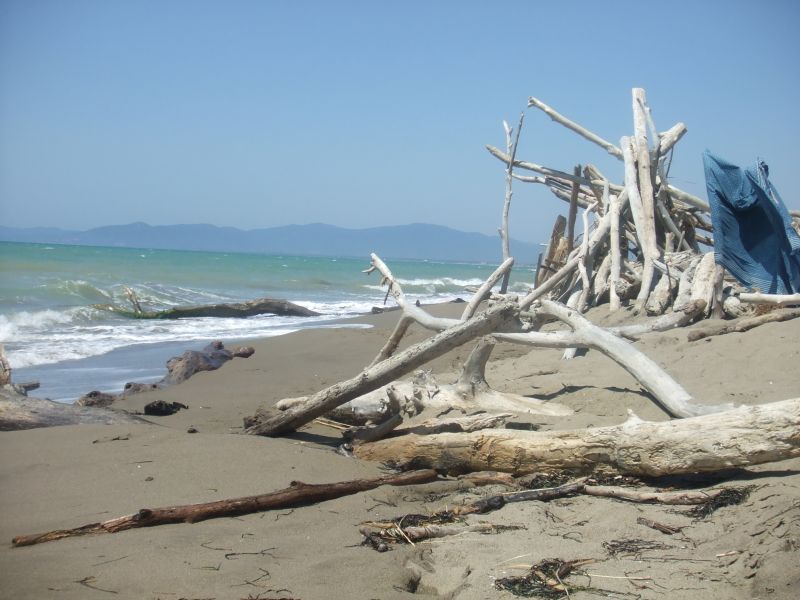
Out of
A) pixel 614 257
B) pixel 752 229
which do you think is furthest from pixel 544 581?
pixel 614 257

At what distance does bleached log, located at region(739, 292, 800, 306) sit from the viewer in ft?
21.6

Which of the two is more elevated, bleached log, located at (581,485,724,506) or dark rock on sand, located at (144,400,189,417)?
bleached log, located at (581,485,724,506)

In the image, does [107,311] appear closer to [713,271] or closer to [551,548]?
[713,271]

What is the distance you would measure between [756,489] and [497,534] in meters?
1.21

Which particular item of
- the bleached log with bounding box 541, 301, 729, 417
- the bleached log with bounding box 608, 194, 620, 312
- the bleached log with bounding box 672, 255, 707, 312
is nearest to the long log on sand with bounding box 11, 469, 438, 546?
the bleached log with bounding box 541, 301, 729, 417

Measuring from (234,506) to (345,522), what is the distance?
562 mm

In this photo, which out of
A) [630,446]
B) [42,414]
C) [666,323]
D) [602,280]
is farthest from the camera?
[602,280]

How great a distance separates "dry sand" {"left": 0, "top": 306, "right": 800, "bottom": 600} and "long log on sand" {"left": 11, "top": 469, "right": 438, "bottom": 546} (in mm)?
58

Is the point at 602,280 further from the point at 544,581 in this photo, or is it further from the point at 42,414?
the point at 544,581

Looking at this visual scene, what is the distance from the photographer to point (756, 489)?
326cm

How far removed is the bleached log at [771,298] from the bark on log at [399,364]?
311 centimetres

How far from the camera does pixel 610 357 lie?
195 inches

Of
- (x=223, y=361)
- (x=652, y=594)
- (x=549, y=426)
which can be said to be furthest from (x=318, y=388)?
(x=652, y=594)

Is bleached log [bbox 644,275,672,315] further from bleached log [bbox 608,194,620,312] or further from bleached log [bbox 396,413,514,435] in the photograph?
bleached log [bbox 396,413,514,435]
